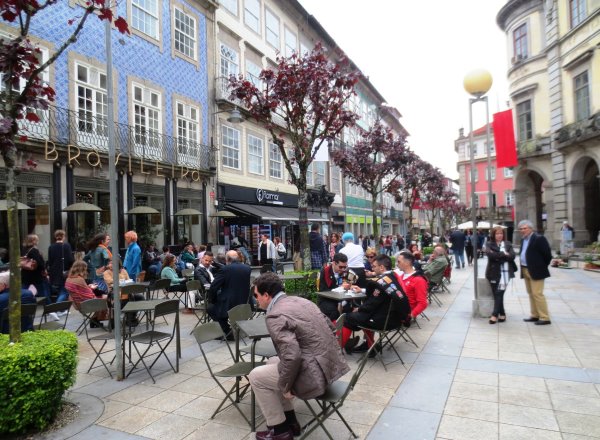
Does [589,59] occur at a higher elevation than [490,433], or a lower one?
higher

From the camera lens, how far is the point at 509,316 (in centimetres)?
813

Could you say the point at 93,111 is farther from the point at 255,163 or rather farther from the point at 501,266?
the point at 501,266

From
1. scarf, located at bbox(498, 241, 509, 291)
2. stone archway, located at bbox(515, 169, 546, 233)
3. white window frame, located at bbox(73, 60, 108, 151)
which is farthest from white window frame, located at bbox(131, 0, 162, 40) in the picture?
stone archway, located at bbox(515, 169, 546, 233)

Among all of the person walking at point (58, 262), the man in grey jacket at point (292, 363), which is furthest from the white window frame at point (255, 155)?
the man in grey jacket at point (292, 363)

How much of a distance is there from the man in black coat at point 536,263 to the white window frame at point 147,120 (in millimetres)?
12178

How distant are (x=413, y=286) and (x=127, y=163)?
36.5ft

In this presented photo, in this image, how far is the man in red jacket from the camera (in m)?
6.12

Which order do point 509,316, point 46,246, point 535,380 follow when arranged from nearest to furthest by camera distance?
1. point 535,380
2. point 509,316
3. point 46,246

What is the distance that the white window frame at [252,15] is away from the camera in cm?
2080

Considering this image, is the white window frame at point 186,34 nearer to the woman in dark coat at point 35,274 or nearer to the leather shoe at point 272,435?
the woman in dark coat at point 35,274

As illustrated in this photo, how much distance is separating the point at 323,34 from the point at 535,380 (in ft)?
88.7

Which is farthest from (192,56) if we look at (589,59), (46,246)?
(589,59)

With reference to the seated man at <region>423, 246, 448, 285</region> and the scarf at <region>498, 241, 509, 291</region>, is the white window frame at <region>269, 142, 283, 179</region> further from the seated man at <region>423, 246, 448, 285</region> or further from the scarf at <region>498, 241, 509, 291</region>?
the scarf at <region>498, 241, 509, 291</region>

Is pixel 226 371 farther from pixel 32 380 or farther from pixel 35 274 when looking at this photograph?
pixel 35 274
